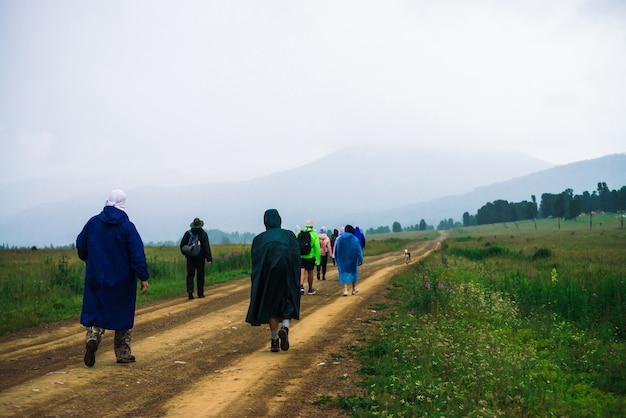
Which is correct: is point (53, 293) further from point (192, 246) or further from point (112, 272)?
point (112, 272)

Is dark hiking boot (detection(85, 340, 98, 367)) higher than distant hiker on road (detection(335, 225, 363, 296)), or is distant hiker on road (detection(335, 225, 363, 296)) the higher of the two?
distant hiker on road (detection(335, 225, 363, 296))

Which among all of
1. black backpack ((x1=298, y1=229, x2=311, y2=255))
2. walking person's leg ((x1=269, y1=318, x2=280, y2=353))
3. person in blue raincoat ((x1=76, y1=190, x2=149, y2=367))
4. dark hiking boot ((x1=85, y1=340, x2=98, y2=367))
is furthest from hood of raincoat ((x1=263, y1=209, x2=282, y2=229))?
black backpack ((x1=298, y1=229, x2=311, y2=255))

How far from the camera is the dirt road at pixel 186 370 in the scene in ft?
22.1

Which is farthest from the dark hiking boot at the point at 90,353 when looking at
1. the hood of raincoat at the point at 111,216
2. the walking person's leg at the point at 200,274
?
the walking person's leg at the point at 200,274

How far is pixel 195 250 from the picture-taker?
18.8 m

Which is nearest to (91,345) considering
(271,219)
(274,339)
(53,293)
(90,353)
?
(90,353)

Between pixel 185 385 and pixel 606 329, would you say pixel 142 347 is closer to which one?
pixel 185 385

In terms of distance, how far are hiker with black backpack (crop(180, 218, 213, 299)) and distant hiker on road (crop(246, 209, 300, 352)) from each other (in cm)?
865

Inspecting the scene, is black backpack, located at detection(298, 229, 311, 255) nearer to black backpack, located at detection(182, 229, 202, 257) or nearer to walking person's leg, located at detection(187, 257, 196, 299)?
black backpack, located at detection(182, 229, 202, 257)

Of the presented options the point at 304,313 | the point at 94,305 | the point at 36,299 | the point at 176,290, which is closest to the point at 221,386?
the point at 94,305

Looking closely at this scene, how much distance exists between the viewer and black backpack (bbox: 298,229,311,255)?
19.1 m

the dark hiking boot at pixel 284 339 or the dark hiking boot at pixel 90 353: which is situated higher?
the dark hiking boot at pixel 90 353

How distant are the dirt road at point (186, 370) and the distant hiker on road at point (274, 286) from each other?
0.52 metres

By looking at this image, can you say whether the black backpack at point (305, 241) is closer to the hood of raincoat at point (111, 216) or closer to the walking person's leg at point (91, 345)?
the hood of raincoat at point (111, 216)
